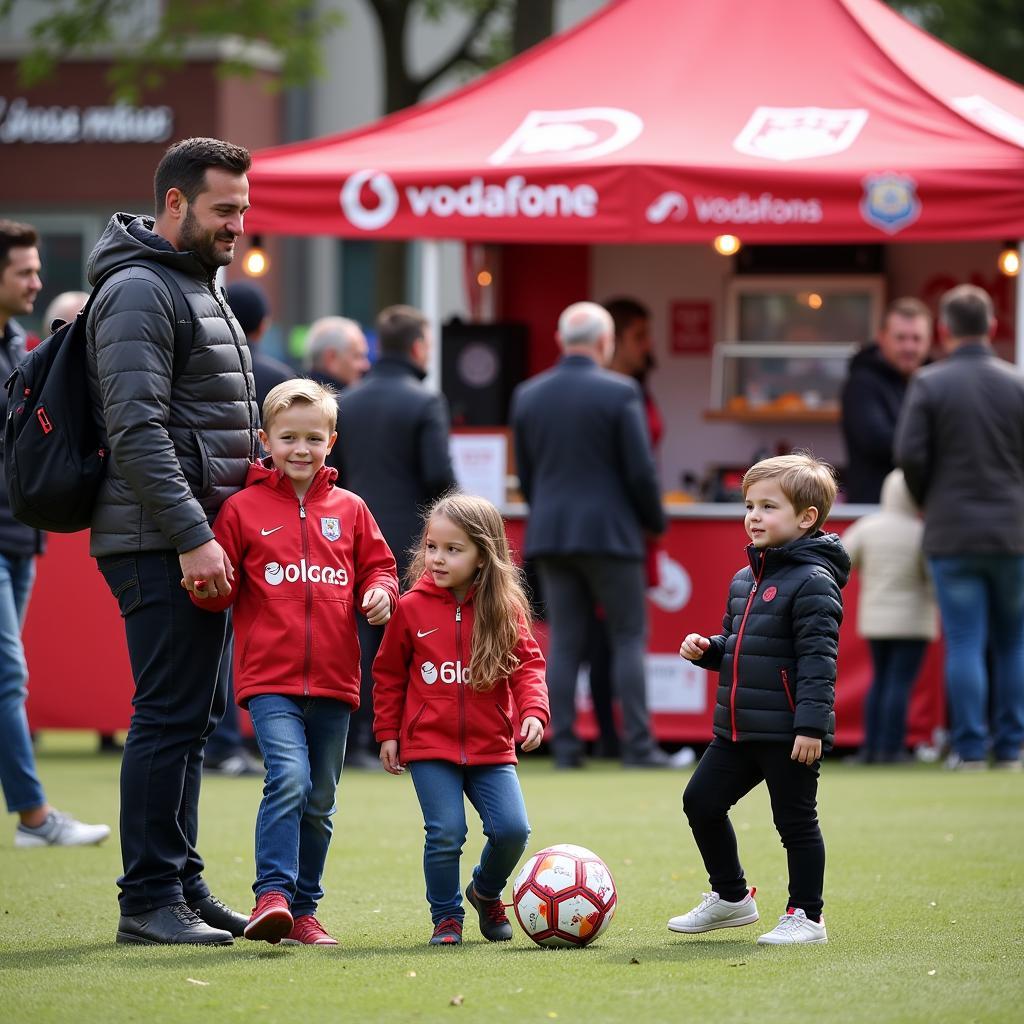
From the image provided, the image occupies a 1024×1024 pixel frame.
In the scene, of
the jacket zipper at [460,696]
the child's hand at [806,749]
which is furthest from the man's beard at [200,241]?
the child's hand at [806,749]

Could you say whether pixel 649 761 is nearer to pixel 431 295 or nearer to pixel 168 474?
pixel 431 295

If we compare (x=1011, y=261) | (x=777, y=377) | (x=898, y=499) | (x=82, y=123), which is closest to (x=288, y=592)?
(x=898, y=499)

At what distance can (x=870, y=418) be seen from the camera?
10812 mm

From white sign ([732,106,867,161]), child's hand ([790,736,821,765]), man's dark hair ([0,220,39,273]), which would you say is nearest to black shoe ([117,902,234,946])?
child's hand ([790,736,821,765])

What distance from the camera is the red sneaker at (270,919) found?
195 inches

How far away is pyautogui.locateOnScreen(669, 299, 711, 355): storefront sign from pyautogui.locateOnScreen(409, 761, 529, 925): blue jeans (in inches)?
348

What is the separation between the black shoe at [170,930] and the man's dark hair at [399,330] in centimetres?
504

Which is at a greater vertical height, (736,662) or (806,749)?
(736,662)

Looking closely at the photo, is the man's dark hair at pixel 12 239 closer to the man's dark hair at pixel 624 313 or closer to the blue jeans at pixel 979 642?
the blue jeans at pixel 979 642

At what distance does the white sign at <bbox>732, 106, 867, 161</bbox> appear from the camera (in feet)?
34.3

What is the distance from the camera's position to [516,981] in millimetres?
4727

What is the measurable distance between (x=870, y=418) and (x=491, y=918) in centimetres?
596

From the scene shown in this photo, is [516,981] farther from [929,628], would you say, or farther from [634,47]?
[634,47]

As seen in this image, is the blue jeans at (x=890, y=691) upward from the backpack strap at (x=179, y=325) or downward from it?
downward
